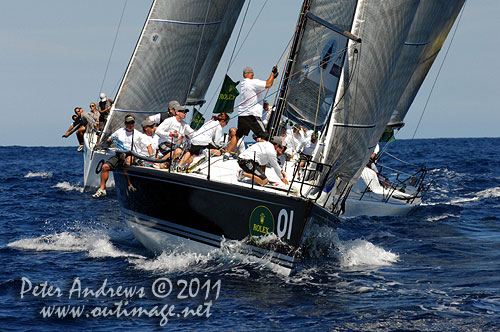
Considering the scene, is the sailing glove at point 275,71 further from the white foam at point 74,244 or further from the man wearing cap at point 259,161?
the white foam at point 74,244

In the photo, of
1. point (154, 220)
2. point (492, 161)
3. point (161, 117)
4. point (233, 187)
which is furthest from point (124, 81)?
point (492, 161)

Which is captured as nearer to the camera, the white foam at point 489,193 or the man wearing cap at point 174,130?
the man wearing cap at point 174,130

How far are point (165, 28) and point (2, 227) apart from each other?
24.1 ft

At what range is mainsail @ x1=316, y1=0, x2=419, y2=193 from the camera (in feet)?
32.2


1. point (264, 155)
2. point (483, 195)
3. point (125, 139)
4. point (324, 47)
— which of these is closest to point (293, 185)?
point (264, 155)

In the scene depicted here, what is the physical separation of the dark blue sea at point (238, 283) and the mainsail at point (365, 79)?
52.1 inches

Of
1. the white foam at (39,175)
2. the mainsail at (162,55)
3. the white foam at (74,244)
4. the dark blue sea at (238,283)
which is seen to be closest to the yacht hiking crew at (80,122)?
→ the white foam at (39,175)

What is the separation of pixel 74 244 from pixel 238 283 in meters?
3.87

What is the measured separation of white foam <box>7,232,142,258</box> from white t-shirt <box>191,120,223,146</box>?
2.28 metres

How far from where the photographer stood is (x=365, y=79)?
32.6 ft

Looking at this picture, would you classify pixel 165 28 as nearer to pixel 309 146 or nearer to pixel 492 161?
pixel 309 146

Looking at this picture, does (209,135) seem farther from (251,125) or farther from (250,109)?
(250,109)

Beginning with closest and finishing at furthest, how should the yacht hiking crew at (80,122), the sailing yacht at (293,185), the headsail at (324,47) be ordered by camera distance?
the sailing yacht at (293,185)
the headsail at (324,47)
the yacht hiking crew at (80,122)

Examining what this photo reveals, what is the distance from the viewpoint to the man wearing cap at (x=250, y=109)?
11.7 m
